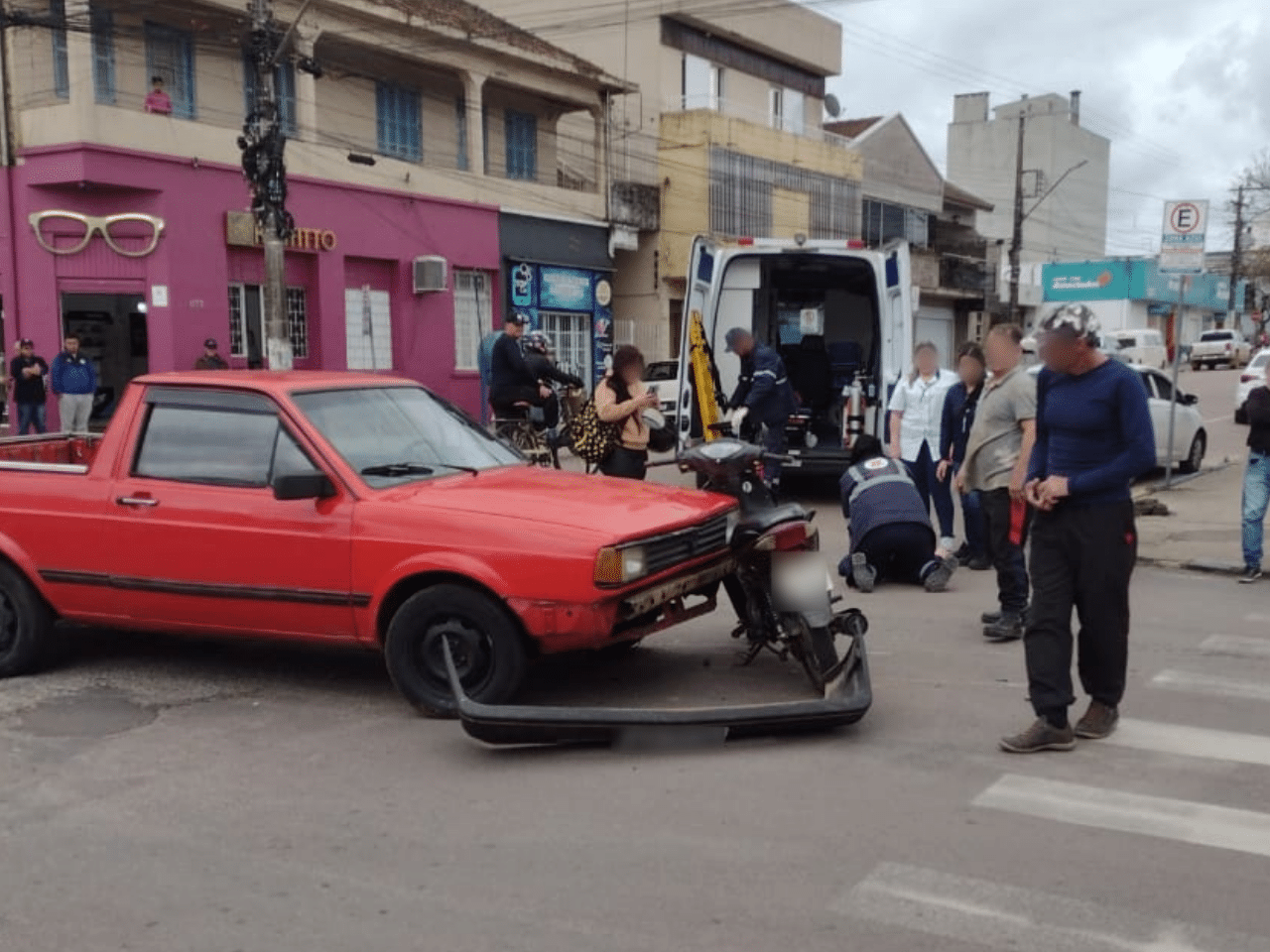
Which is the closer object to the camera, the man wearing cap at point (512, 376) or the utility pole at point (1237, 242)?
the man wearing cap at point (512, 376)

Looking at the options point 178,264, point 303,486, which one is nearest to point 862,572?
point 303,486

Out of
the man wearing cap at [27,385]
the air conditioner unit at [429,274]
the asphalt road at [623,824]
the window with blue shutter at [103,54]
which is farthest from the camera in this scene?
the air conditioner unit at [429,274]

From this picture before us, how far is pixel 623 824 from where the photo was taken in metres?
Answer: 4.52

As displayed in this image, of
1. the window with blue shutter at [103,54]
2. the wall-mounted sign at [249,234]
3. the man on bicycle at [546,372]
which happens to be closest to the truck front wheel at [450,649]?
the man on bicycle at [546,372]

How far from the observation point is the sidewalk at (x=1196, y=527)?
10.2m

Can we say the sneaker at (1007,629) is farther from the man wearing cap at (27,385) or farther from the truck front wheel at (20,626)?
the man wearing cap at (27,385)

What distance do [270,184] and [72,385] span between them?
4091mm

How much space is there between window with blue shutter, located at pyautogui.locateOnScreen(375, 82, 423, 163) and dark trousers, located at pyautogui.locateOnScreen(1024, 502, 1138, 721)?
2204 centimetres

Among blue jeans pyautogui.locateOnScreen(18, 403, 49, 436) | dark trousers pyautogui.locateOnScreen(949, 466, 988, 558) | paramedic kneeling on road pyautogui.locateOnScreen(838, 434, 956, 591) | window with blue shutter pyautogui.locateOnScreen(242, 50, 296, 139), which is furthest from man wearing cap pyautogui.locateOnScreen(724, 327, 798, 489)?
window with blue shutter pyautogui.locateOnScreen(242, 50, 296, 139)

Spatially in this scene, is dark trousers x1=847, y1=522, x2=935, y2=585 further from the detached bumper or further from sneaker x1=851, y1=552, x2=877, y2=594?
the detached bumper

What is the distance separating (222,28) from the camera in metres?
22.0

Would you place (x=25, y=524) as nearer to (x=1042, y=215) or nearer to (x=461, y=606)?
(x=461, y=606)

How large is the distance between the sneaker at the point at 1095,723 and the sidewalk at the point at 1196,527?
4905mm

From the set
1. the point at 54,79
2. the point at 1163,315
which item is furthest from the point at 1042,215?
the point at 54,79
